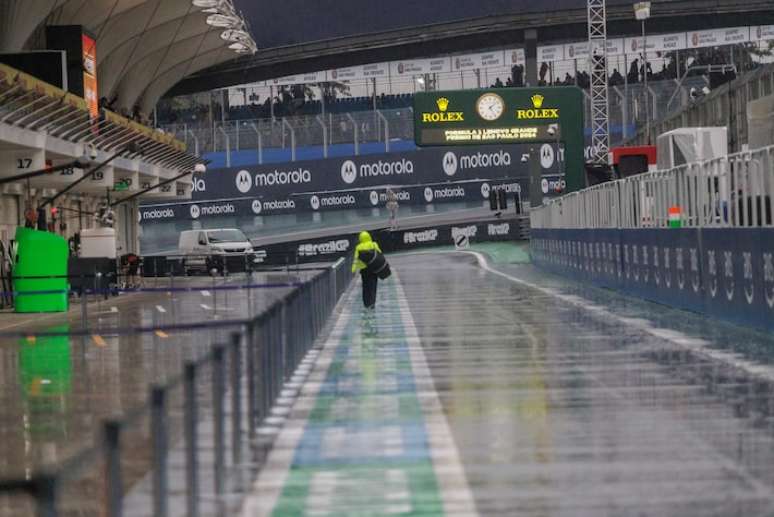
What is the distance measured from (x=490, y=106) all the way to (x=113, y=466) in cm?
5420

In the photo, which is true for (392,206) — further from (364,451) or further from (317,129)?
(364,451)

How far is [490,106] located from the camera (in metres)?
59.1

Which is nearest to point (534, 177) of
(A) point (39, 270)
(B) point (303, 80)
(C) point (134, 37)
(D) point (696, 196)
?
(C) point (134, 37)

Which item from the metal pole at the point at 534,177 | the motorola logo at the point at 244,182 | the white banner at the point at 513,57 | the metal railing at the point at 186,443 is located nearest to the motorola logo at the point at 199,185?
the motorola logo at the point at 244,182

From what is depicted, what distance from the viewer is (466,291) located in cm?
3719

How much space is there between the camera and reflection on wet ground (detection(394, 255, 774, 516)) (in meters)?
9.05

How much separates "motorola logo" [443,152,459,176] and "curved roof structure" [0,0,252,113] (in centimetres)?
1200

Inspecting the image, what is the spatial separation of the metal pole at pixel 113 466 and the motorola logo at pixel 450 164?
76.7 meters

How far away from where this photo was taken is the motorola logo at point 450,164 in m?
82.1

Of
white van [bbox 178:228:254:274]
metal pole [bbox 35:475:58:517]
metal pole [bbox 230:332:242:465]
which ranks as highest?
white van [bbox 178:228:254:274]

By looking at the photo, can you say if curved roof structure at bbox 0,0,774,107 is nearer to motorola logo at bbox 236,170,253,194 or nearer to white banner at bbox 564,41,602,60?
motorola logo at bbox 236,170,253,194

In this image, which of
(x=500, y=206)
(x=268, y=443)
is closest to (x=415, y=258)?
(x=500, y=206)

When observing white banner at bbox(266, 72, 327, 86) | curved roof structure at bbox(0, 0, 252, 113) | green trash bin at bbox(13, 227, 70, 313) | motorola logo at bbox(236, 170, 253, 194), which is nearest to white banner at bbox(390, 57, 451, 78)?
white banner at bbox(266, 72, 327, 86)

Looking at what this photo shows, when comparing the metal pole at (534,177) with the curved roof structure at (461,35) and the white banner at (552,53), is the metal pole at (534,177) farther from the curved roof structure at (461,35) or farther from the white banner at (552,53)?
the white banner at (552,53)
